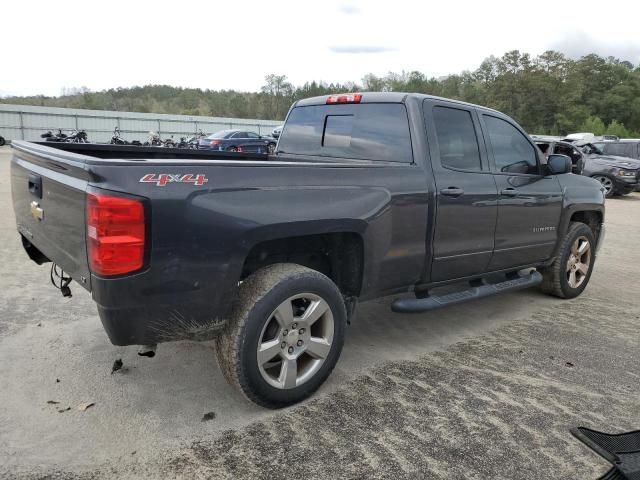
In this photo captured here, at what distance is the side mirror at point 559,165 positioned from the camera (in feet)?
15.7

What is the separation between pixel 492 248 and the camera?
4.32 metres

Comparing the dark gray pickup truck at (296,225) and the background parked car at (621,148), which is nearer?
the dark gray pickup truck at (296,225)

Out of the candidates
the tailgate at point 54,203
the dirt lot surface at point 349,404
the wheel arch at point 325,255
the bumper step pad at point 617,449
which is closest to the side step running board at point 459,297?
the dirt lot surface at point 349,404

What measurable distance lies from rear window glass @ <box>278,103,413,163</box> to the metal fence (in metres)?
31.7

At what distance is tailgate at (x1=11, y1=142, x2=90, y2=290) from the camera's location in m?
2.57

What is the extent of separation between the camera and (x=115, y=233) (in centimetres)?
239

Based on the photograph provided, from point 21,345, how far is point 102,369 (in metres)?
0.78

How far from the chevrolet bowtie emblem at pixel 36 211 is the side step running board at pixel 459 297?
7.75ft

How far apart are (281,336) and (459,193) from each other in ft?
5.80

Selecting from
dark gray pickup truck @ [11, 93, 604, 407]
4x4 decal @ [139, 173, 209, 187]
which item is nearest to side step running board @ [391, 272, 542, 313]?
dark gray pickup truck @ [11, 93, 604, 407]

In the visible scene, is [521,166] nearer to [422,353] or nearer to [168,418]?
[422,353]

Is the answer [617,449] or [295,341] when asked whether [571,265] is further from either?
[295,341]

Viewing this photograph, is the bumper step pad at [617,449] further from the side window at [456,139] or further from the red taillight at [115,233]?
the red taillight at [115,233]

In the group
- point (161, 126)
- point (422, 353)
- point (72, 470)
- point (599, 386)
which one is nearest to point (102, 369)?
point (72, 470)
